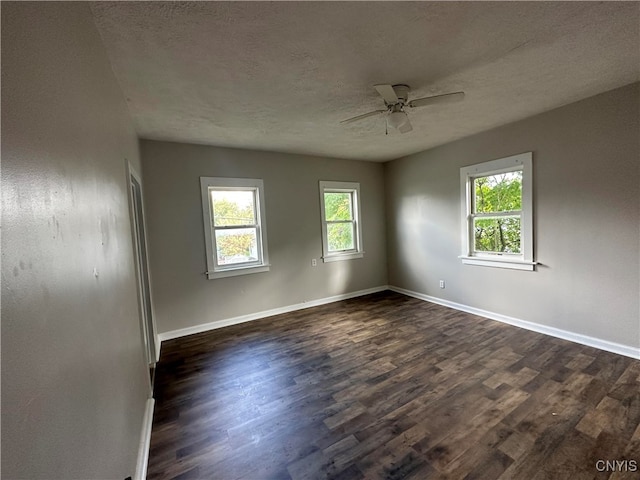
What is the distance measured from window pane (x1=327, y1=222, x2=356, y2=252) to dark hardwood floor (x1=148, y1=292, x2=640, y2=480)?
1.90 meters

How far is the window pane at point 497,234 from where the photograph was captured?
11.6 feet

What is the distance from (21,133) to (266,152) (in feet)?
12.2

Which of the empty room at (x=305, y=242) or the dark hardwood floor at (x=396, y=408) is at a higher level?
the empty room at (x=305, y=242)

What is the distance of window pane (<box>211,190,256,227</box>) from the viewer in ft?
12.9

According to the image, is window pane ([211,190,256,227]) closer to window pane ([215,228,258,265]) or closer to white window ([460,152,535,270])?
window pane ([215,228,258,265])

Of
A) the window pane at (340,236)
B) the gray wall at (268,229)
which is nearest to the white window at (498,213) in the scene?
the gray wall at (268,229)

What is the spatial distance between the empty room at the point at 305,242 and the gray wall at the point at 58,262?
1 centimetres

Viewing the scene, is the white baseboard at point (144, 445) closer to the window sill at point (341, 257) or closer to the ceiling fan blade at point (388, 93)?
the ceiling fan blade at point (388, 93)

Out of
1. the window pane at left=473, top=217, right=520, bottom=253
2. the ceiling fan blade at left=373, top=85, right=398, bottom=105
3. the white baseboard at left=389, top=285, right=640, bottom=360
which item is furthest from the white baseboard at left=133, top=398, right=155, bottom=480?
the window pane at left=473, top=217, right=520, bottom=253

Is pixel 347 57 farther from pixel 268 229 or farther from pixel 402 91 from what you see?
pixel 268 229

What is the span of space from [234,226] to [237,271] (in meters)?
0.67

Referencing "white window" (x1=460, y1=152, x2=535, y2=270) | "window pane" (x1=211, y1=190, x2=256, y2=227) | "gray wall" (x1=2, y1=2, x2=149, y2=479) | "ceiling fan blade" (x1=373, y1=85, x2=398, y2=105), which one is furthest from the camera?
"window pane" (x1=211, y1=190, x2=256, y2=227)

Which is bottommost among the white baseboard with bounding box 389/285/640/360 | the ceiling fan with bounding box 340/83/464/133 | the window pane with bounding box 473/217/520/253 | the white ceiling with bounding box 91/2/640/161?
the white baseboard with bounding box 389/285/640/360

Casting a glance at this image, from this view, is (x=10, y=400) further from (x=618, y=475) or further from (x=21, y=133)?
(x=618, y=475)
